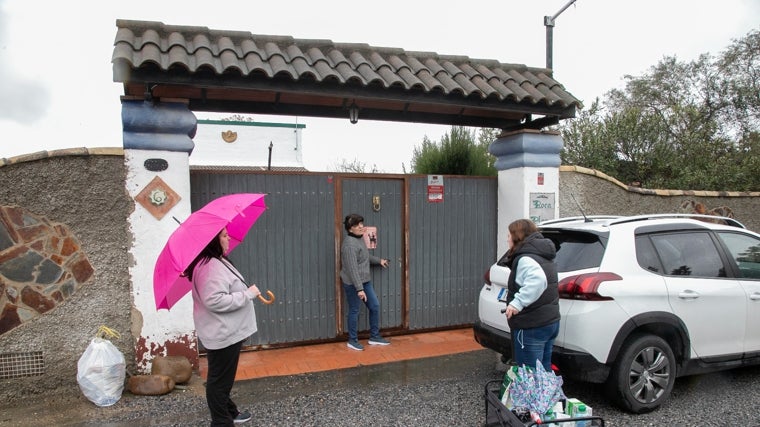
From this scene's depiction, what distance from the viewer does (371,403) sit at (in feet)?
14.0

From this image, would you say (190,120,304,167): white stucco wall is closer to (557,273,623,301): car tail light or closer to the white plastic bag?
the white plastic bag

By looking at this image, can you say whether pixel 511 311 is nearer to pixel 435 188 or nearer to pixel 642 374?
pixel 642 374

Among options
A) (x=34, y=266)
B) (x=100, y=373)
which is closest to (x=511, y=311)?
(x=100, y=373)

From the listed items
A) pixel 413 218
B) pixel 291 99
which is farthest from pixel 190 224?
pixel 413 218

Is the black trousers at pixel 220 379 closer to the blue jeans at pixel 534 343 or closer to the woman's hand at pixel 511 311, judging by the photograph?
the woman's hand at pixel 511 311

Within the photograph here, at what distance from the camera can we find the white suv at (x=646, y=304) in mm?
3803

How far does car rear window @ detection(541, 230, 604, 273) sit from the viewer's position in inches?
158

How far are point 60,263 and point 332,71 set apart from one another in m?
3.18

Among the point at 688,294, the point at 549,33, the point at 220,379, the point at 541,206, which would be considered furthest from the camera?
the point at 549,33

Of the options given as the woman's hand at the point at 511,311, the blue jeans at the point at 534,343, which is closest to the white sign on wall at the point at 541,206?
the blue jeans at the point at 534,343

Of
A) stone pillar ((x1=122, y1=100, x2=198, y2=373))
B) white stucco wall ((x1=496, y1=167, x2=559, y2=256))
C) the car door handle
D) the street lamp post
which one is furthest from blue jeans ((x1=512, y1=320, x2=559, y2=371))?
the street lamp post

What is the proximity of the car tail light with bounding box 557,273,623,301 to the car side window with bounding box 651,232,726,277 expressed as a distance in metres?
0.66

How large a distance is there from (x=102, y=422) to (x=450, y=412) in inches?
111

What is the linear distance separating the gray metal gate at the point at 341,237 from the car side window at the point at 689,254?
2.67 m
